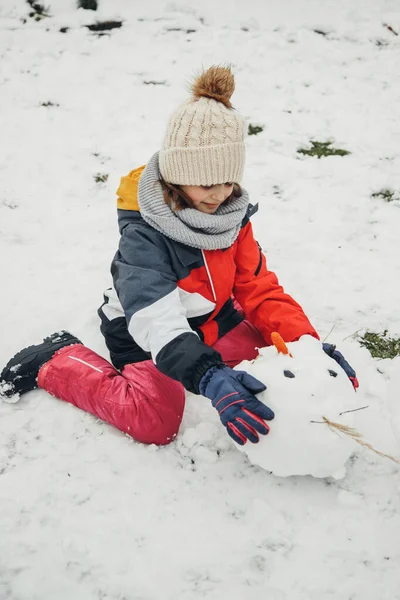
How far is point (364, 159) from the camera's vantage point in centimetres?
435

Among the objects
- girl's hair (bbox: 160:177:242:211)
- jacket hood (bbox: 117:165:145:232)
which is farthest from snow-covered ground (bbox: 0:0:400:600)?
girl's hair (bbox: 160:177:242:211)

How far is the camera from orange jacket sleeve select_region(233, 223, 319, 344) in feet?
8.13

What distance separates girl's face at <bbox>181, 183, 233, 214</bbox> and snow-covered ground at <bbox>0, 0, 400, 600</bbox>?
984mm

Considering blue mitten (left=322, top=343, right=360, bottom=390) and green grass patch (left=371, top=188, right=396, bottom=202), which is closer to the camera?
blue mitten (left=322, top=343, right=360, bottom=390)

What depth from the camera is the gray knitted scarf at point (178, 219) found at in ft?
7.04

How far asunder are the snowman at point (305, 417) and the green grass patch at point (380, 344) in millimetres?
816

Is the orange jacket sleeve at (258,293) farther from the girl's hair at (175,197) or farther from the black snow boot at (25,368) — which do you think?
the black snow boot at (25,368)

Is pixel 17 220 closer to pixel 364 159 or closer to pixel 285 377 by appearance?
pixel 285 377

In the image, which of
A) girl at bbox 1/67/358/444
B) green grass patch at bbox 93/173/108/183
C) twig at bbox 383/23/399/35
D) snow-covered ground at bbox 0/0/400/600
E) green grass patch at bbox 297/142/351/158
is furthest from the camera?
twig at bbox 383/23/399/35

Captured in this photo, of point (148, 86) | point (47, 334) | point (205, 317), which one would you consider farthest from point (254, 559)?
point (148, 86)

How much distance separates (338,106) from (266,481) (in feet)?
14.0

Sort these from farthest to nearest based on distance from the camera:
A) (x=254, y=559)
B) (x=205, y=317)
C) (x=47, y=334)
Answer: (x=47, y=334)
(x=205, y=317)
(x=254, y=559)

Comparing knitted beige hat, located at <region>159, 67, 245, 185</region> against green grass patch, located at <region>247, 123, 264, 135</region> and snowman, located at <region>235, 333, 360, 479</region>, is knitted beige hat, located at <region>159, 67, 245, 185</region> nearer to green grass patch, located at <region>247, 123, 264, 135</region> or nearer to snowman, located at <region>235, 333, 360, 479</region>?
snowman, located at <region>235, 333, 360, 479</region>

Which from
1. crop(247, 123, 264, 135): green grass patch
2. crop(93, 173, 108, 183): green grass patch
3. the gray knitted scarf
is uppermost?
the gray knitted scarf
